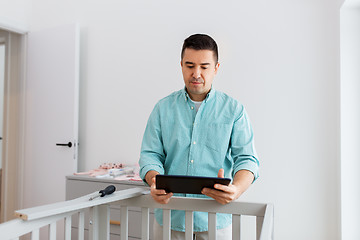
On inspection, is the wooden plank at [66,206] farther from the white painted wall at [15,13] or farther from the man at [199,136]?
the white painted wall at [15,13]

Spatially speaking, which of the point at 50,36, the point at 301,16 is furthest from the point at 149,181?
the point at 50,36

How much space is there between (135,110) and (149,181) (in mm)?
1564

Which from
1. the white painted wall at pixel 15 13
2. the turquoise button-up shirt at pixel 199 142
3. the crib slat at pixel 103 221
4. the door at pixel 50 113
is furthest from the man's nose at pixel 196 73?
the white painted wall at pixel 15 13

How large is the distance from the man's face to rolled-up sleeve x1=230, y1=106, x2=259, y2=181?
19cm

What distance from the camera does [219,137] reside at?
1271 millimetres

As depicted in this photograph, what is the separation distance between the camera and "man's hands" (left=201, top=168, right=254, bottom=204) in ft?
3.43

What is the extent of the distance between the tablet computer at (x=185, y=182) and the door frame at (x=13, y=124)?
2.66 meters

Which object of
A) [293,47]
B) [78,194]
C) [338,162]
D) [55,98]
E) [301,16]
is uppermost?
[301,16]

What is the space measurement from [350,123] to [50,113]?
251cm

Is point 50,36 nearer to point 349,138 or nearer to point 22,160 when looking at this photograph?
point 22,160

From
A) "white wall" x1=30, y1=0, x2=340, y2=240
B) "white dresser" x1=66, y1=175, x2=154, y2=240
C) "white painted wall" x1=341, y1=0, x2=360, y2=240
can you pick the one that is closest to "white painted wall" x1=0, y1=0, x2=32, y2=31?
"white wall" x1=30, y1=0, x2=340, y2=240

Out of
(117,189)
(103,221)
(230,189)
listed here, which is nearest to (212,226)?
(230,189)

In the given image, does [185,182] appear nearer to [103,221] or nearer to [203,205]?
[203,205]

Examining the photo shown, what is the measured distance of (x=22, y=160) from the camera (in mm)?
3211
